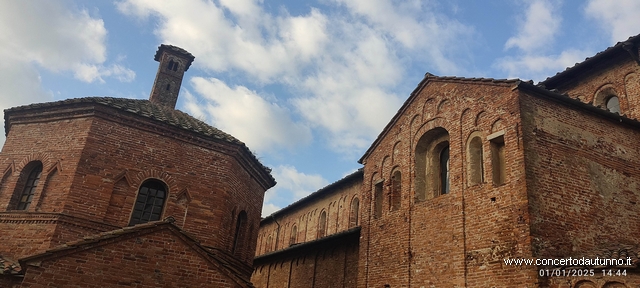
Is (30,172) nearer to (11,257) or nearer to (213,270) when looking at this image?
(11,257)

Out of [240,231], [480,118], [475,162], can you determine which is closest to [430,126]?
[480,118]

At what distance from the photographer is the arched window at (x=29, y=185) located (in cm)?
1214

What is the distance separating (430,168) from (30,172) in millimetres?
11083

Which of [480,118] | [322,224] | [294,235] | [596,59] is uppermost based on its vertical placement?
[596,59]

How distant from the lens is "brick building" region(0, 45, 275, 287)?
9617 millimetres

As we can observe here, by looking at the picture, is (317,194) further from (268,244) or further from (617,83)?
(617,83)

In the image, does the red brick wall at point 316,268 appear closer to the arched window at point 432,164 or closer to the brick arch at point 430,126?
the arched window at point 432,164

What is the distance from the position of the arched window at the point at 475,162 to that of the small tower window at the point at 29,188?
1131 centimetres

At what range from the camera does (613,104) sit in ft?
46.7

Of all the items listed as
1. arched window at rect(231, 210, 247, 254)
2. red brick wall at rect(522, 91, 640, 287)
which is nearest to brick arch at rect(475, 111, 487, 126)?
red brick wall at rect(522, 91, 640, 287)

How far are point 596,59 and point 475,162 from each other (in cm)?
669

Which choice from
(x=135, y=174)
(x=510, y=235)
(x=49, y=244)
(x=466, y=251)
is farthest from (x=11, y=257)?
(x=510, y=235)

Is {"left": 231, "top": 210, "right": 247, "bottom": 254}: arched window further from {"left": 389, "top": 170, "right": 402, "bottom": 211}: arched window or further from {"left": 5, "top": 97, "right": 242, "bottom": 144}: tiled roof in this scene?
{"left": 389, "top": 170, "right": 402, "bottom": 211}: arched window

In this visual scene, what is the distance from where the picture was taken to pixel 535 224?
29.3 ft
